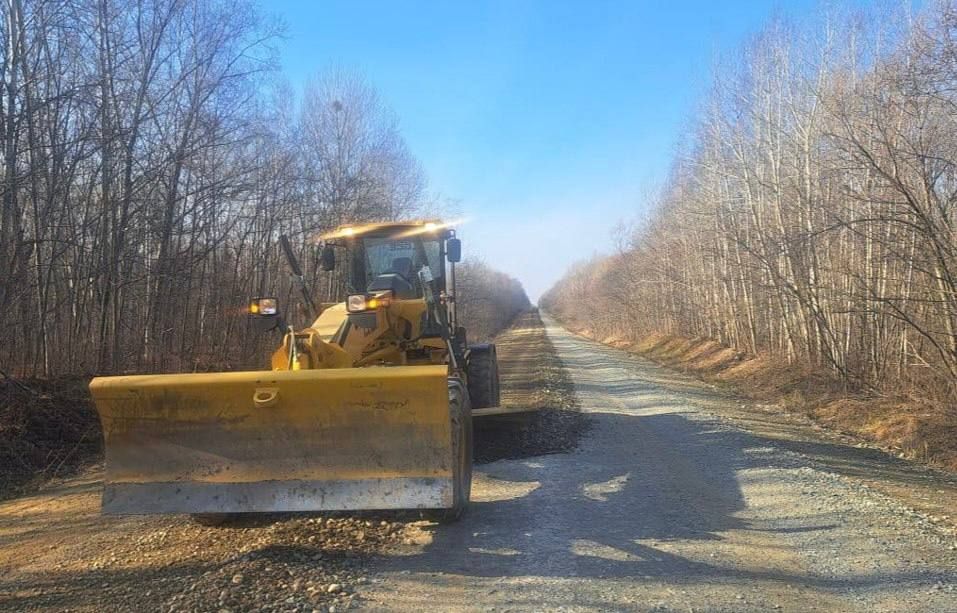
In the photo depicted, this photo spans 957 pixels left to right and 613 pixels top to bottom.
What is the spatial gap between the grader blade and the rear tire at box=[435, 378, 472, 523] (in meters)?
0.24

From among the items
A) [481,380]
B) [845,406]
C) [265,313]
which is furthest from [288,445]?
[845,406]

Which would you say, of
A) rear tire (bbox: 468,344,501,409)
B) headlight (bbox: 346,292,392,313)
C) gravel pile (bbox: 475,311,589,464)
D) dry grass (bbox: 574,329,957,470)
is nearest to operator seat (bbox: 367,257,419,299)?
headlight (bbox: 346,292,392,313)

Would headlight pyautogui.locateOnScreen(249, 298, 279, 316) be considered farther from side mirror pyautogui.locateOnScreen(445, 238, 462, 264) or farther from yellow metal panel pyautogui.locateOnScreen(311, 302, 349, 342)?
side mirror pyautogui.locateOnScreen(445, 238, 462, 264)

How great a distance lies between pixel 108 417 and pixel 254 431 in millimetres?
1179

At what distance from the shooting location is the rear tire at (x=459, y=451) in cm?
518

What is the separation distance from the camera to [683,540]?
17.1 ft

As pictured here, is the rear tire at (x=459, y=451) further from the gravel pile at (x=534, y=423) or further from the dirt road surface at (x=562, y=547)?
the gravel pile at (x=534, y=423)

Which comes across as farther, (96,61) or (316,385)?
(96,61)

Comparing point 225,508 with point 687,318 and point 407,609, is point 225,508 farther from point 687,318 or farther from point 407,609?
point 687,318

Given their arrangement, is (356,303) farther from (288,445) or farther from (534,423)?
(534,423)

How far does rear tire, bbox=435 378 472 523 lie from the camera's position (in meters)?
5.18

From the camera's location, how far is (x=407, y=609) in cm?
406

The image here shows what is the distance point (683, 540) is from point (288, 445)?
3060 mm

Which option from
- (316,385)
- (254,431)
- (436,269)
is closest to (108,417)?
(254,431)
